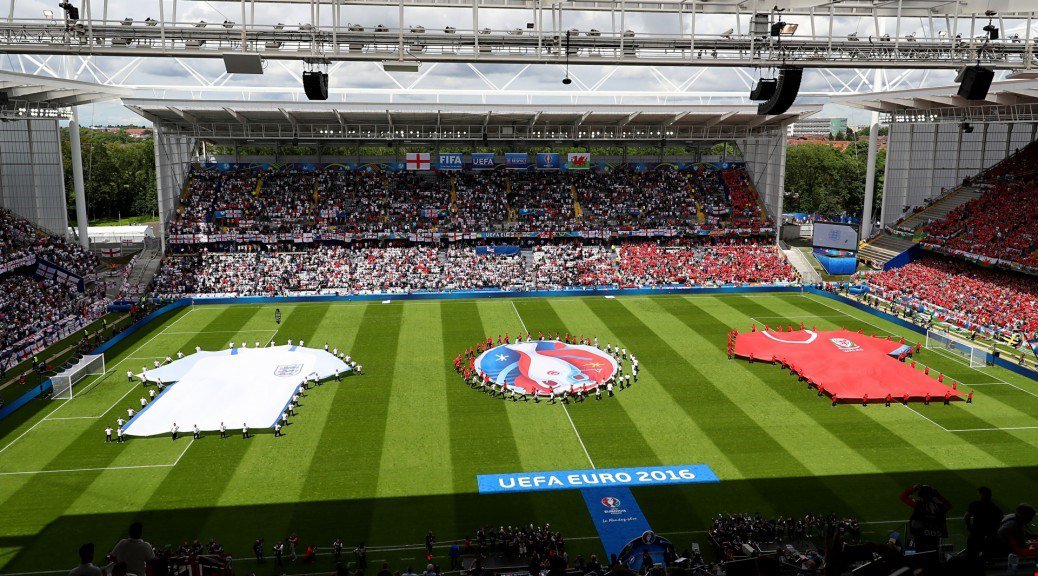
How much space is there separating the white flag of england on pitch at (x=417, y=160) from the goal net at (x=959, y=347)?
125 feet

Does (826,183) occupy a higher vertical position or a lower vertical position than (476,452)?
higher

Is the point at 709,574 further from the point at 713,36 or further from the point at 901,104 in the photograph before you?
the point at 901,104

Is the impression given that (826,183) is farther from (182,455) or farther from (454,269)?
(182,455)

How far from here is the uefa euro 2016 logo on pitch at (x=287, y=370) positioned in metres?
31.6

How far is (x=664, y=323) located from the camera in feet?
136

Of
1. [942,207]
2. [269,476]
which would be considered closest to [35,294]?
[269,476]

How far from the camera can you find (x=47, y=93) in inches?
1778

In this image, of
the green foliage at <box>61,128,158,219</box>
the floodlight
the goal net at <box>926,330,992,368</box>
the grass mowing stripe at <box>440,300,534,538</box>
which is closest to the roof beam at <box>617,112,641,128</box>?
the goal net at <box>926,330,992,368</box>

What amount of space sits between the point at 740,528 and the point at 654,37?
15.1 meters

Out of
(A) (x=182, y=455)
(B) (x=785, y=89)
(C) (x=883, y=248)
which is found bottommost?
(A) (x=182, y=455)

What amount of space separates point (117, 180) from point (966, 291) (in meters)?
89.8

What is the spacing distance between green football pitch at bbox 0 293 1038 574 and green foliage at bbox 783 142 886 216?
56.8 m

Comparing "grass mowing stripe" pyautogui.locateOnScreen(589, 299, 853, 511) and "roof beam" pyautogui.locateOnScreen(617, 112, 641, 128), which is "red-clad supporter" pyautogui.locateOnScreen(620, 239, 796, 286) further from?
"grass mowing stripe" pyautogui.locateOnScreen(589, 299, 853, 511)

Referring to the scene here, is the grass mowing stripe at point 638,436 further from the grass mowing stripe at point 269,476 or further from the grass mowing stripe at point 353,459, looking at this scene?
the grass mowing stripe at point 269,476
